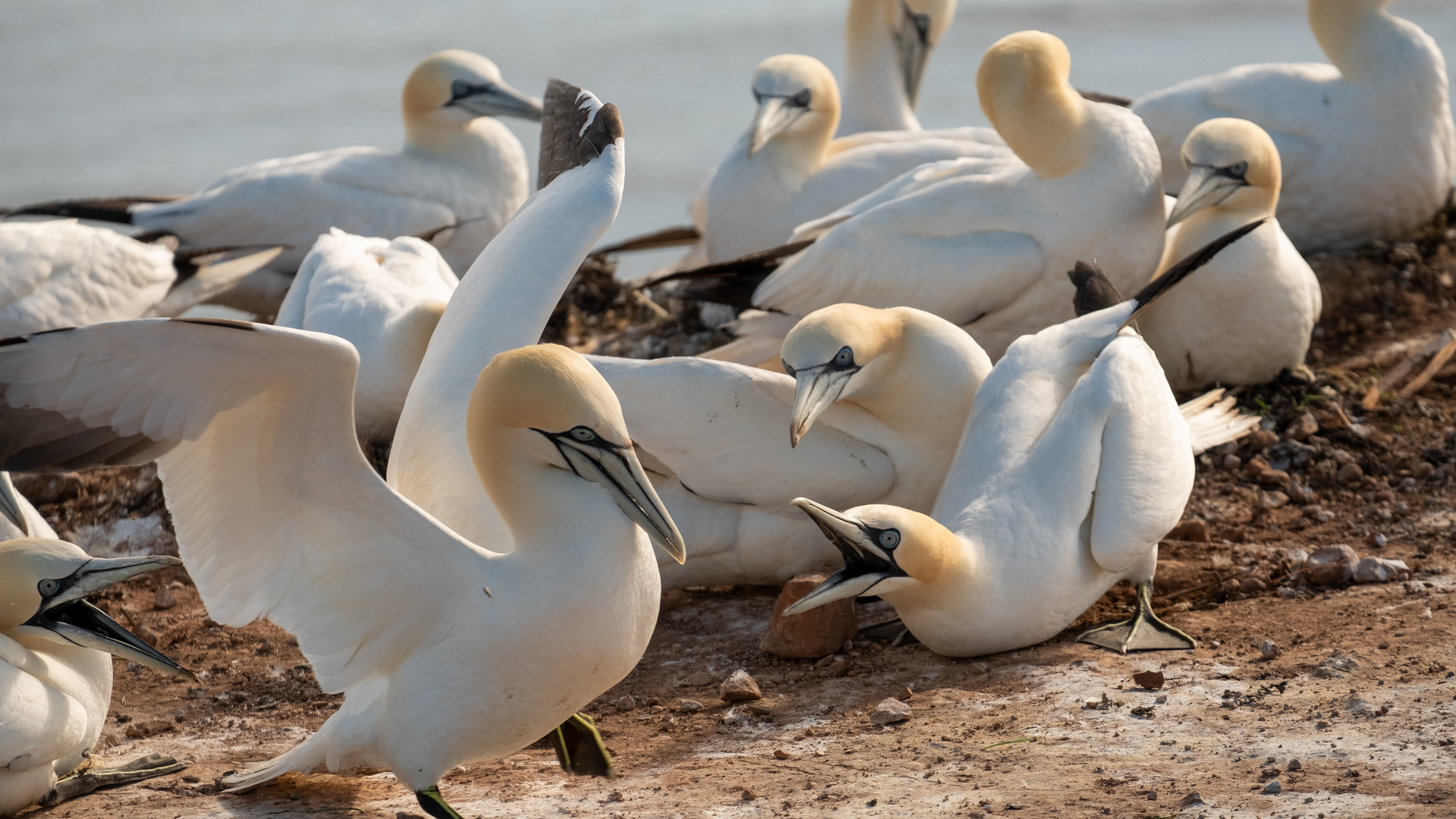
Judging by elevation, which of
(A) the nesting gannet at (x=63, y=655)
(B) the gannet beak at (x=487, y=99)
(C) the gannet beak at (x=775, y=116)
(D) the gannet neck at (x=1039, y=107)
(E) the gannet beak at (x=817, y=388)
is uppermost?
(D) the gannet neck at (x=1039, y=107)

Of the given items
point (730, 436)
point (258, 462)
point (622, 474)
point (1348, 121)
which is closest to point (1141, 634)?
point (730, 436)

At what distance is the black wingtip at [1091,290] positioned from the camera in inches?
212

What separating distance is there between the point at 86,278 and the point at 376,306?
4.53ft

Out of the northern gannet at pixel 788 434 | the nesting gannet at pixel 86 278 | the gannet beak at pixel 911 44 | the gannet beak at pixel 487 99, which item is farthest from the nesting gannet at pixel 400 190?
the northern gannet at pixel 788 434

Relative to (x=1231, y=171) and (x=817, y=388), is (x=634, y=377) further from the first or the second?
(x=1231, y=171)

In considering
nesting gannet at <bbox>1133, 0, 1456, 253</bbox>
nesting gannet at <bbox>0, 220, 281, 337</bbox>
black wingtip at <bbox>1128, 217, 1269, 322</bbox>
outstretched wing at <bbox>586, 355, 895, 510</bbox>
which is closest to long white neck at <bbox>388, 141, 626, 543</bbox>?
outstretched wing at <bbox>586, 355, 895, 510</bbox>

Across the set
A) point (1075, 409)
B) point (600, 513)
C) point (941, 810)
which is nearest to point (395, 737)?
point (600, 513)

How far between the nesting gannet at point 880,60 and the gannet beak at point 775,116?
69.1 inches

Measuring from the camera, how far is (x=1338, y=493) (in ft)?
17.9

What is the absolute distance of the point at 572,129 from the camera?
16.5ft

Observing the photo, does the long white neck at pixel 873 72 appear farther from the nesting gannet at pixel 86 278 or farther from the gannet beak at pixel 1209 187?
the nesting gannet at pixel 86 278

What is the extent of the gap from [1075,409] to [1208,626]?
2.27ft

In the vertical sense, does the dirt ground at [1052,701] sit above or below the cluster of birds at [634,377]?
below

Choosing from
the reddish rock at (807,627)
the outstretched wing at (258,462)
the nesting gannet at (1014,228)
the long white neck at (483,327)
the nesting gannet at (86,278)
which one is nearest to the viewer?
the outstretched wing at (258,462)
